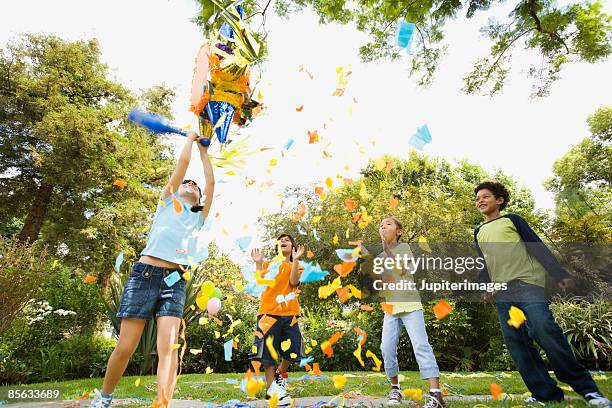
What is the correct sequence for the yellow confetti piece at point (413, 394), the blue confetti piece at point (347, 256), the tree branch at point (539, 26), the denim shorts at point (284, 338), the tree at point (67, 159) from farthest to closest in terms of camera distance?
the tree at point (67, 159) < the tree branch at point (539, 26) < the blue confetti piece at point (347, 256) < the denim shorts at point (284, 338) < the yellow confetti piece at point (413, 394)

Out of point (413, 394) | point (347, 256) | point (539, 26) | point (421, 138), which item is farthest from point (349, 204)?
point (539, 26)

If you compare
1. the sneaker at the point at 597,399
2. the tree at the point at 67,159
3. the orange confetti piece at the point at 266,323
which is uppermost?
the tree at the point at 67,159

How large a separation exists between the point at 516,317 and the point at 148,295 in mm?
2209

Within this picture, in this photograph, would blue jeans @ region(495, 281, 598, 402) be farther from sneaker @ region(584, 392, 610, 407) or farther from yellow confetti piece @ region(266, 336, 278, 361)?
yellow confetti piece @ region(266, 336, 278, 361)

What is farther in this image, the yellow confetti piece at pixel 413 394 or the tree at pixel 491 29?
the tree at pixel 491 29

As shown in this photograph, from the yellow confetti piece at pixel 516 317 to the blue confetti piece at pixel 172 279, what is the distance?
6.74 feet

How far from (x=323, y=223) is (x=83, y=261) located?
9013 millimetres

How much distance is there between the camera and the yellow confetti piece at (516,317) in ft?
8.29

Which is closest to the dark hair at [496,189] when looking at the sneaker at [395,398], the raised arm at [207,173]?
the sneaker at [395,398]

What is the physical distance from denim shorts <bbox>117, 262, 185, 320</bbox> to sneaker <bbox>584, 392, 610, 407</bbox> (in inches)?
91.7

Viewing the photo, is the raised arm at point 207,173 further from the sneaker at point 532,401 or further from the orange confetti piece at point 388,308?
the sneaker at point 532,401

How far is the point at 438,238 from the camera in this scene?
36.0 ft

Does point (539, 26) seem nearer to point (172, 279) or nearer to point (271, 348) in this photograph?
point (271, 348)

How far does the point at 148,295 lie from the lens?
6.72 ft
